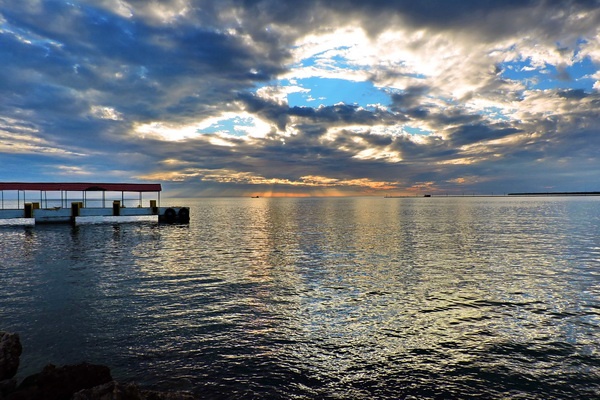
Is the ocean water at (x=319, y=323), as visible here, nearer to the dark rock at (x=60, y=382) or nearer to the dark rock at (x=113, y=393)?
the dark rock at (x=60, y=382)

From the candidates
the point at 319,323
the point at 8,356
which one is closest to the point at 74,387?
the point at 8,356

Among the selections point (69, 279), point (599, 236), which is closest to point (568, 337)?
point (69, 279)

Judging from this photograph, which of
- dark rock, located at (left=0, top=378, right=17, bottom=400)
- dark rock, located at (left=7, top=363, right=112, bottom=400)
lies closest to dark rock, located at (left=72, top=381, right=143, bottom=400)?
dark rock, located at (left=7, top=363, right=112, bottom=400)

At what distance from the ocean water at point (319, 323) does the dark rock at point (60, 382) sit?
1.48 metres

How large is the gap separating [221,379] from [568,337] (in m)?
13.7

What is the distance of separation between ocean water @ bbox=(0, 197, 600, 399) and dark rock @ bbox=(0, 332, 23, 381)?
16.1 inches

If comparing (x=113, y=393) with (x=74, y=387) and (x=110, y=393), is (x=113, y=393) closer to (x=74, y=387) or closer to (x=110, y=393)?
(x=110, y=393)

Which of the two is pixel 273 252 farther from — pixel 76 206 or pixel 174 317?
pixel 76 206

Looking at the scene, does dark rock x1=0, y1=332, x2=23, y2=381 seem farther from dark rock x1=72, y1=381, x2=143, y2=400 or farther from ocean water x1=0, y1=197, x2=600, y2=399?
dark rock x1=72, y1=381, x2=143, y2=400

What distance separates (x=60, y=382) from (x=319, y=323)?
31.4 feet

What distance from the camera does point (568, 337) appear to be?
553 inches

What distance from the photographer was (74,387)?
913 cm

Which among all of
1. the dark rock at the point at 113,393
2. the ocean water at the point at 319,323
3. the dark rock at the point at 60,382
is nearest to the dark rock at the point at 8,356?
the ocean water at the point at 319,323

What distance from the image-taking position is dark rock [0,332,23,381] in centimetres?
1039
